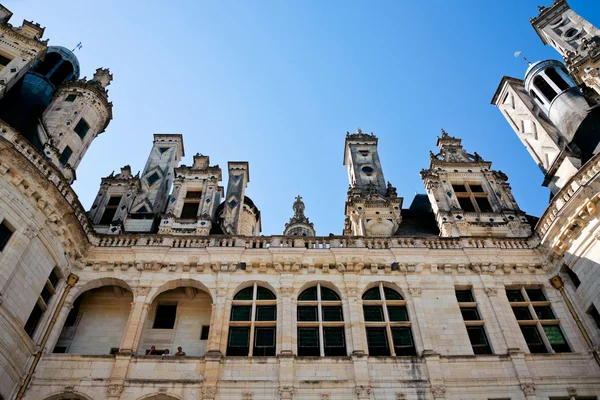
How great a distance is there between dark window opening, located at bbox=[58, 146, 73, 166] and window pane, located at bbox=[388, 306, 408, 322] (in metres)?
15.9

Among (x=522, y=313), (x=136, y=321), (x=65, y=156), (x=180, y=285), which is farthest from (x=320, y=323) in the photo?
(x=65, y=156)

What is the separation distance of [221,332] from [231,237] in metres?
3.93

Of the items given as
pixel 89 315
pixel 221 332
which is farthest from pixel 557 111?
pixel 89 315

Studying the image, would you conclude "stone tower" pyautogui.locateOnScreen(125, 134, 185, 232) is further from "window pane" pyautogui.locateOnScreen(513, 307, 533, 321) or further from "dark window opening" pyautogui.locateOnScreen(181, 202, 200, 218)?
"window pane" pyautogui.locateOnScreen(513, 307, 533, 321)

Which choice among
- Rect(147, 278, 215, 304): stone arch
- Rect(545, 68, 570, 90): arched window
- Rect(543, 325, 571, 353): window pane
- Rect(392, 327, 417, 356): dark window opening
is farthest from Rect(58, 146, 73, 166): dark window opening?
Rect(545, 68, 570, 90): arched window

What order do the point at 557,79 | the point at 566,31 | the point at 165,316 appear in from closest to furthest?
1. the point at 165,316
2. the point at 557,79
3. the point at 566,31

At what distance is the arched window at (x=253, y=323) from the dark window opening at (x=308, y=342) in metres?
0.90

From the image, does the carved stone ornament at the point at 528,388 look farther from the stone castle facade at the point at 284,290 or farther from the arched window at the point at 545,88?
the arched window at the point at 545,88

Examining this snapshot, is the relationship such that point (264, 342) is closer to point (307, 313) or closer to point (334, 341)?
point (307, 313)

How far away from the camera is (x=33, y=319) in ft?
50.2

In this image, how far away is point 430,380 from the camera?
14.5 m

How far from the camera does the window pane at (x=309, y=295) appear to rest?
1728 cm

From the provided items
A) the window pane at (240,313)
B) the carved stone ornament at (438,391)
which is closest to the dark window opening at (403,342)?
the carved stone ornament at (438,391)

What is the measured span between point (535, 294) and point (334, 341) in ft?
24.8
